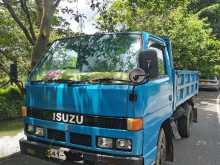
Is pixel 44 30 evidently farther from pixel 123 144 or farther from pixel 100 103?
pixel 123 144

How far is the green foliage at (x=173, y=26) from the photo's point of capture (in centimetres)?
1689

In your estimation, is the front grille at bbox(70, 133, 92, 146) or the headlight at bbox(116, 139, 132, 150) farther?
the front grille at bbox(70, 133, 92, 146)

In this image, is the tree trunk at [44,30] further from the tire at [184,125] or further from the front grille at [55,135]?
the front grille at [55,135]

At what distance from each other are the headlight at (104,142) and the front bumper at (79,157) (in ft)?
0.40

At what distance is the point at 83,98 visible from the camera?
4738mm

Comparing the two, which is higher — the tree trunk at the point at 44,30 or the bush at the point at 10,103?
the tree trunk at the point at 44,30

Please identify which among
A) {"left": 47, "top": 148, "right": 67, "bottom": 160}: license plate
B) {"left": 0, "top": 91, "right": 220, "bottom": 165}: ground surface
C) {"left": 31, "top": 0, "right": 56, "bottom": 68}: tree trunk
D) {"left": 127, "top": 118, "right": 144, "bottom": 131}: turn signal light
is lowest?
{"left": 0, "top": 91, "right": 220, "bottom": 165}: ground surface

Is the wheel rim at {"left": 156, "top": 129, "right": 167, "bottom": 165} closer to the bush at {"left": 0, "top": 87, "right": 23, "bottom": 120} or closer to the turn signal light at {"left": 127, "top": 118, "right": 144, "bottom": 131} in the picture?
the turn signal light at {"left": 127, "top": 118, "right": 144, "bottom": 131}

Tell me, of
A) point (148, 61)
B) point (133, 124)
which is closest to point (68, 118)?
point (133, 124)

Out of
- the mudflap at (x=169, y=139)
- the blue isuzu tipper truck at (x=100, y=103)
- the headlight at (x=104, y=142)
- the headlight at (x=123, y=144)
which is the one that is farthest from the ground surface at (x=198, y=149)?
the headlight at (x=123, y=144)

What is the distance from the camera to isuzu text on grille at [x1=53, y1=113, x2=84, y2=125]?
189 inches

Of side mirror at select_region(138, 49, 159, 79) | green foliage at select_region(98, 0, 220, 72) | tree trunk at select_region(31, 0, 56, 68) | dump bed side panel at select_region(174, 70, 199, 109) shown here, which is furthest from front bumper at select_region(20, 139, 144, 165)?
green foliage at select_region(98, 0, 220, 72)

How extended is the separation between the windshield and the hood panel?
222 mm

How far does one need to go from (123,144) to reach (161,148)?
1262mm
